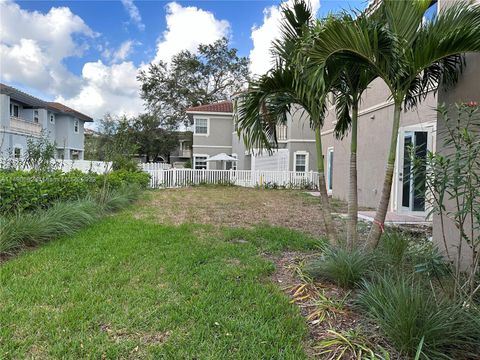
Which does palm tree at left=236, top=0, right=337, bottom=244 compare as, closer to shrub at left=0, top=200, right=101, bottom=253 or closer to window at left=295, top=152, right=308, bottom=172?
shrub at left=0, top=200, right=101, bottom=253

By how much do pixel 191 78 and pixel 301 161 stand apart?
66.3 feet

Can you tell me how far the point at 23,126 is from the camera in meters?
22.8

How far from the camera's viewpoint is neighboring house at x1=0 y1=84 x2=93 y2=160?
2102 centimetres

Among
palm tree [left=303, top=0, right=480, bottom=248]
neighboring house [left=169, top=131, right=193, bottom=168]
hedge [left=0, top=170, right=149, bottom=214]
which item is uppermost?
neighboring house [left=169, top=131, right=193, bottom=168]

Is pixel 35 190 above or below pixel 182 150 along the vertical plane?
below

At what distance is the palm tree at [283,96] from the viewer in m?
4.40

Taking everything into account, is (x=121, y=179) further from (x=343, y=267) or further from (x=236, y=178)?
(x=343, y=267)

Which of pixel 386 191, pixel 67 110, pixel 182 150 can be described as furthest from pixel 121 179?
pixel 182 150

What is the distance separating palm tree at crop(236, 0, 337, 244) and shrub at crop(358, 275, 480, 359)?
2.10m

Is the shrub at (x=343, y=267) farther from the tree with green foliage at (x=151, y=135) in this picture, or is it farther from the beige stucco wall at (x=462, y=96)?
the tree with green foliage at (x=151, y=135)

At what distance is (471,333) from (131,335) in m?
2.65

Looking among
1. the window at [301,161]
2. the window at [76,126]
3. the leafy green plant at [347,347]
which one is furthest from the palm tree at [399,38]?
the window at [76,126]

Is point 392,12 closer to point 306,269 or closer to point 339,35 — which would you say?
point 339,35

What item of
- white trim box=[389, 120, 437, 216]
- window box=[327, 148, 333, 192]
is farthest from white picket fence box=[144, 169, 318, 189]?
white trim box=[389, 120, 437, 216]
